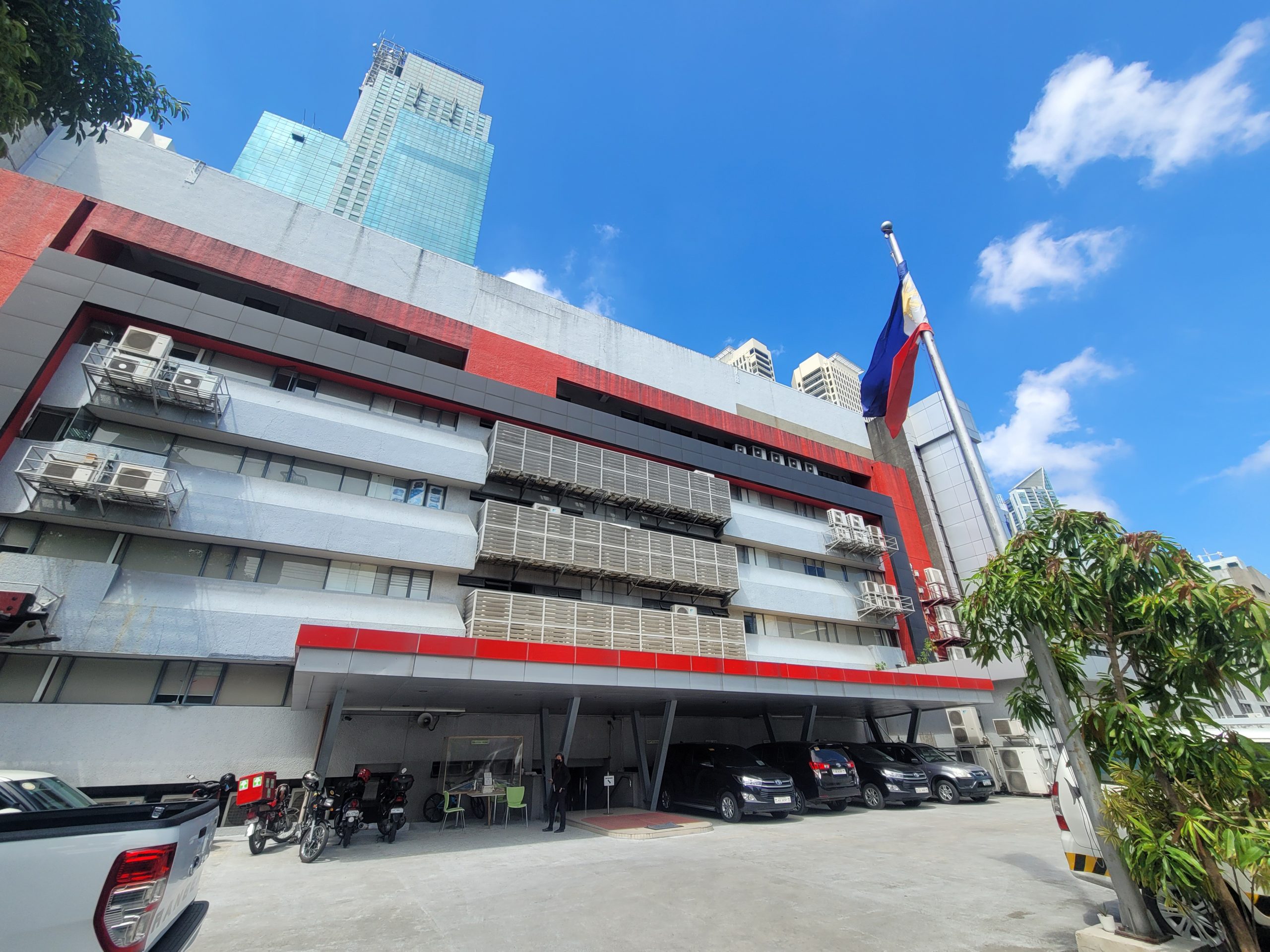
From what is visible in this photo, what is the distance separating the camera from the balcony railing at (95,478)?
12.5m

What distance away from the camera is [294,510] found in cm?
1541

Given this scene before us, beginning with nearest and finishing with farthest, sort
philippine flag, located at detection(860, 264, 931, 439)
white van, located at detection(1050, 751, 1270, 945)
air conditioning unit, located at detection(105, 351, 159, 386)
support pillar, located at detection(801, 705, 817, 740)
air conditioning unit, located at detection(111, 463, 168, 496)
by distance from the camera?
white van, located at detection(1050, 751, 1270, 945) < philippine flag, located at detection(860, 264, 931, 439) < air conditioning unit, located at detection(111, 463, 168, 496) < air conditioning unit, located at detection(105, 351, 159, 386) < support pillar, located at detection(801, 705, 817, 740)

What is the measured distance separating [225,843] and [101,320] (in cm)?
1437

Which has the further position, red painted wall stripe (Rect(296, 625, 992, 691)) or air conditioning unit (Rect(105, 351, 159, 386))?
air conditioning unit (Rect(105, 351, 159, 386))

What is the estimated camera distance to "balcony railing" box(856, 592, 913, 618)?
25062 millimetres

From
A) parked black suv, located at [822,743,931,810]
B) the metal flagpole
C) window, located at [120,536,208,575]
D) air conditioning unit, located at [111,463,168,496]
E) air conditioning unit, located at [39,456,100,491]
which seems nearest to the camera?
the metal flagpole

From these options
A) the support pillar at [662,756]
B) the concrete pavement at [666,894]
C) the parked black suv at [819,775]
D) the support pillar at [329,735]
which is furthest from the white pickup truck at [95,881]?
the parked black suv at [819,775]

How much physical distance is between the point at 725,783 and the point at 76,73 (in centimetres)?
1827

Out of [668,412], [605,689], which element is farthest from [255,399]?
[668,412]

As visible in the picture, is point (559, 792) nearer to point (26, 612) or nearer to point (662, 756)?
point (662, 756)

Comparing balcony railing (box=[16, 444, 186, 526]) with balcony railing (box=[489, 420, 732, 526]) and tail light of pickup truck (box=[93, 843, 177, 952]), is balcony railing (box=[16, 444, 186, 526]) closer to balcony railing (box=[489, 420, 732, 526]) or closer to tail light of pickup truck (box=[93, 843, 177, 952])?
balcony railing (box=[489, 420, 732, 526])

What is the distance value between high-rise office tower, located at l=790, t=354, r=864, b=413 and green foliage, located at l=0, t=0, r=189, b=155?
4620 inches

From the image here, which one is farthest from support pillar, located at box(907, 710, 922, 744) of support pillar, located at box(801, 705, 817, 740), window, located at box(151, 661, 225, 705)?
window, located at box(151, 661, 225, 705)

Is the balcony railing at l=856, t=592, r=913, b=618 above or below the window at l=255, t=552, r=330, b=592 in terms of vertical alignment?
above
